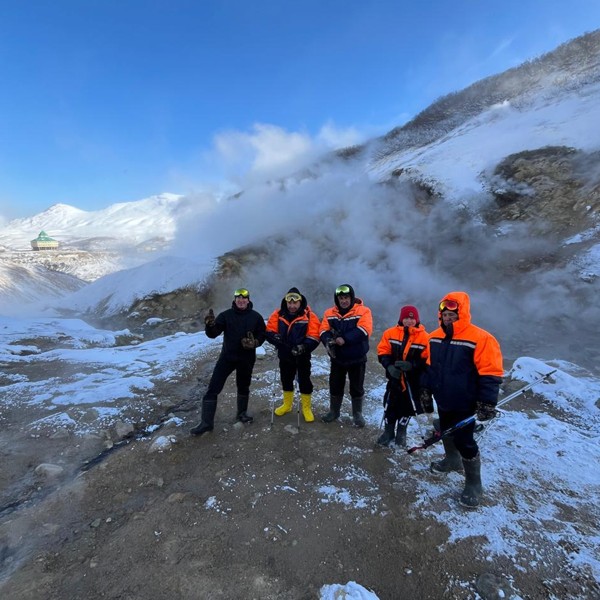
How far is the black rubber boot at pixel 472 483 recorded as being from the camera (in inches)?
130

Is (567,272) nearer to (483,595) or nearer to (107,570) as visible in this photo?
(483,595)

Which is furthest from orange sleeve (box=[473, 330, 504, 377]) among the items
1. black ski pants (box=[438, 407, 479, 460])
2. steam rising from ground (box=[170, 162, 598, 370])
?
steam rising from ground (box=[170, 162, 598, 370])

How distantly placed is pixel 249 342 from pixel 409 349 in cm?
196

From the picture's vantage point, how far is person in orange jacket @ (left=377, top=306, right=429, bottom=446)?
3.88m

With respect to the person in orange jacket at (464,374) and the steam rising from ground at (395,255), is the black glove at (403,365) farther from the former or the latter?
the steam rising from ground at (395,255)

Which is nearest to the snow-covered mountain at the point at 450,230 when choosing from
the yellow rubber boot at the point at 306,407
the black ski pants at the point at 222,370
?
the yellow rubber boot at the point at 306,407

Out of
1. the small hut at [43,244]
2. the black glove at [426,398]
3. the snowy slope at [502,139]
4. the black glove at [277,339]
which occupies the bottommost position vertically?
the black glove at [426,398]

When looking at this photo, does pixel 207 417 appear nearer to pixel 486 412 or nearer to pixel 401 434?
pixel 401 434

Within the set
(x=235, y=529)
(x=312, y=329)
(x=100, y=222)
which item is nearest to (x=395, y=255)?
(x=312, y=329)

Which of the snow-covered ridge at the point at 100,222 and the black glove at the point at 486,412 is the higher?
the snow-covered ridge at the point at 100,222

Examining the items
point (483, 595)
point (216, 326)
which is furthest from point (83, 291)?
point (483, 595)

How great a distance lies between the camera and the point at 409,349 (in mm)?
3941

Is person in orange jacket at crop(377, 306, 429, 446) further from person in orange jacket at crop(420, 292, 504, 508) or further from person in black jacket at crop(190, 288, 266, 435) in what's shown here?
person in black jacket at crop(190, 288, 266, 435)

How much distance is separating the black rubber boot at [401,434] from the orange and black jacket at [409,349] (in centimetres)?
54
